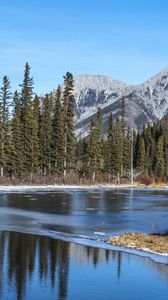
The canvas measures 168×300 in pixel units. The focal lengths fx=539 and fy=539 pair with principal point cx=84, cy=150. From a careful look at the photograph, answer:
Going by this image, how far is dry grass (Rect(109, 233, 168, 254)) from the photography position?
60.3 feet

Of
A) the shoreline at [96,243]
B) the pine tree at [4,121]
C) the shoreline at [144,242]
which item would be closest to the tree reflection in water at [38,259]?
the shoreline at [96,243]

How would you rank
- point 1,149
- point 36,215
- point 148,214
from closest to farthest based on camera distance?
point 36,215 < point 148,214 < point 1,149

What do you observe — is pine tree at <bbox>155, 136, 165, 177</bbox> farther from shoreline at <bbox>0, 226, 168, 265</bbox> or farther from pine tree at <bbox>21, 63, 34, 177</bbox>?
shoreline at <bbox>0, 226, 168, 265</bbox>

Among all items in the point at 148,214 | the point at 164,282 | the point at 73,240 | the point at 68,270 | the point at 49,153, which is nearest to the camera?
the point at 164,282

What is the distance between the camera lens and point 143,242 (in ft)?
63.9

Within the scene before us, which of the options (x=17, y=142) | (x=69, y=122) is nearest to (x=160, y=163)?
(x=69, y=122)

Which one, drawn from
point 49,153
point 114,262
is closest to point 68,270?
point 114,262

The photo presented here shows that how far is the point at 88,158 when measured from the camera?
96.5 metres

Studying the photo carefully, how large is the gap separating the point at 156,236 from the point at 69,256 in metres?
5.30

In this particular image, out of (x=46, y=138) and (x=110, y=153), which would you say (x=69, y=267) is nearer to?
(x=46, y=138)

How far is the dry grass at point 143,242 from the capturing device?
18391mm

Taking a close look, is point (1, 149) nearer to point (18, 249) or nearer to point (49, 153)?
point (49, 153)

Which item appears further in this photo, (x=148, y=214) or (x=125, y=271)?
(x=148, y=214)

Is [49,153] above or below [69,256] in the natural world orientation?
above
